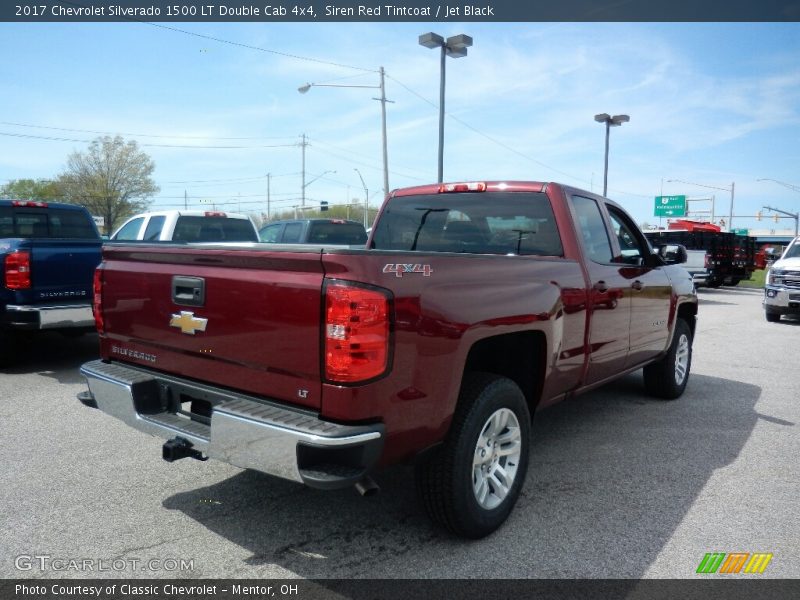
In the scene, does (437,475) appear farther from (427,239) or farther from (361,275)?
(427,239)

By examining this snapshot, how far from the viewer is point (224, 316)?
2.85 m

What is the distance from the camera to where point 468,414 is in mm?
2988

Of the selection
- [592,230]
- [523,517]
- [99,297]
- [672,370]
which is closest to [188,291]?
[99,297]

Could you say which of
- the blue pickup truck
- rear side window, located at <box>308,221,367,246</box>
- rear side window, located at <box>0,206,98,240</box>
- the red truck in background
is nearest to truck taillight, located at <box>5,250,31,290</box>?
the blue pickup truck

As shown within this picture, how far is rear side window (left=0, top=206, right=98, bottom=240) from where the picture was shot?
8.27 meters

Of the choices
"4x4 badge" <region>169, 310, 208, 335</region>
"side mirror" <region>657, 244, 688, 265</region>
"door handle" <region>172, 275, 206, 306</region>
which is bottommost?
"4x4 badge" <region>169, 310, 208, 335</region>

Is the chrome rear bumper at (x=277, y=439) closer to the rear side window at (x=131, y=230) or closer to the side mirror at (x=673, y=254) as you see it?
the side mirror at (x=673, y=254)

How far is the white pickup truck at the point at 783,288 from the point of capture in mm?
12906

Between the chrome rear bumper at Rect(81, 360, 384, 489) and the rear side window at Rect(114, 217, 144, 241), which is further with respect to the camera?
the rear side window at Rect(114, 217, 144, 241)

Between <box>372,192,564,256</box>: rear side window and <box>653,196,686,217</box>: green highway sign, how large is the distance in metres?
66.5

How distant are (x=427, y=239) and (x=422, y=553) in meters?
2.35

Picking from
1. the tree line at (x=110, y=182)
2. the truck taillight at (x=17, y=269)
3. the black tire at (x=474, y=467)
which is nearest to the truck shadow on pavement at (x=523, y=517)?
the black tire at (x=474, y=467)

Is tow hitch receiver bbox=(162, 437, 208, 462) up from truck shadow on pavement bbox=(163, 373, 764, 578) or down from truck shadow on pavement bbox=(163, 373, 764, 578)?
up

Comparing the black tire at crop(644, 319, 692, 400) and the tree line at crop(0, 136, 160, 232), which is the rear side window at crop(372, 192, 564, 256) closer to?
the black tire at crop(644, 319, 692, 400)
